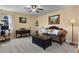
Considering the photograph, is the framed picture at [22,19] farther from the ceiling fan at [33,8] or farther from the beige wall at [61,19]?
the ceiling fan at [33,8]

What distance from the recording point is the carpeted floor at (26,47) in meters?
2.39

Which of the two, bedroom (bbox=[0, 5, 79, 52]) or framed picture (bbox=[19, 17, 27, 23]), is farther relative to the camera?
framed picture (bbox=[19, 17, 27, 23])

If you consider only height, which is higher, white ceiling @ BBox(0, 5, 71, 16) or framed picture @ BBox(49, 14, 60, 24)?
white ceiling @ BBox(0, 5, 71, 16)

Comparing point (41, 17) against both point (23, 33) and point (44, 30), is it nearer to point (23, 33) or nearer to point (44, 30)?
point (44, 30)

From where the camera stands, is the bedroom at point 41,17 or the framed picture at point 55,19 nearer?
the bedroom at point 41,17

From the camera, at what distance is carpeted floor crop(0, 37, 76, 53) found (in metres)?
2.39

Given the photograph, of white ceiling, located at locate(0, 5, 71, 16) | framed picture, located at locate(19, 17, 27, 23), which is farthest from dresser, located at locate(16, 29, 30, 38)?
white ceiling, located at locate(0, 5, 71, 16)

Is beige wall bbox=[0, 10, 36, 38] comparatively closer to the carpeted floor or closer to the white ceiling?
the white ceiling

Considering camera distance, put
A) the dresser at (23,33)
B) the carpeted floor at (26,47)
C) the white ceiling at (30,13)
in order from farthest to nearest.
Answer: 1. the dresser at (23,33)
2. the carpeted floor at (26,47)
3. the white ceiling at (30,13)

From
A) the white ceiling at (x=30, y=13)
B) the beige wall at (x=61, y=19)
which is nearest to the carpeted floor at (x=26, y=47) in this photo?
the beige wall at (x=61, y=19)

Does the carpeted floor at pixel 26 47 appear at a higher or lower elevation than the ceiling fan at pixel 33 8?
lower

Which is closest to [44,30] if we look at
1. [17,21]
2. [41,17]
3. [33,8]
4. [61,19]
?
[41,17]
